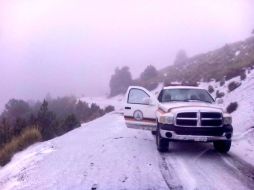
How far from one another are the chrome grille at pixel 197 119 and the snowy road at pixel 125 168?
0.84m

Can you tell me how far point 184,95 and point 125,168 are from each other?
3.87 metres

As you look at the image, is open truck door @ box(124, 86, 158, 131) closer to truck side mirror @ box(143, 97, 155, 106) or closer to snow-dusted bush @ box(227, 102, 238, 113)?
truck side mirror @ box(143, 97, 155, 106)

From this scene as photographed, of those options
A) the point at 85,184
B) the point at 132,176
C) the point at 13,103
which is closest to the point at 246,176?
the point at 132,176

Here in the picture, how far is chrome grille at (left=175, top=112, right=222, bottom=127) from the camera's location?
9.89m

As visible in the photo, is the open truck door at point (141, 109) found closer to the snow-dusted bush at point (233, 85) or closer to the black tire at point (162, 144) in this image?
the black tire at point (162, 144)

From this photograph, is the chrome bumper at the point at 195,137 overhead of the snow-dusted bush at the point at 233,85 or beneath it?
beneath

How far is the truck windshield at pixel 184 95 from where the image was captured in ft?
37.6

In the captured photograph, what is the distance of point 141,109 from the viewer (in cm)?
1191

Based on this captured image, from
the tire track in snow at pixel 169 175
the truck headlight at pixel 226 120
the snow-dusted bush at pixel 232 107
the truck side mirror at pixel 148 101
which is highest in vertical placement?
the truck side mirror at pixel 148 101

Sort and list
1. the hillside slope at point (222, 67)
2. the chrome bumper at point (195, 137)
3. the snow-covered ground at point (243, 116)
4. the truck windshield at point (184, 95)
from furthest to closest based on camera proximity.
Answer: the hillside slope at point (222, 67)
the truck windshield at point (184, 95)
the snow-covered ground at point (243, 116)
the chrome bumper at point (195, 137)

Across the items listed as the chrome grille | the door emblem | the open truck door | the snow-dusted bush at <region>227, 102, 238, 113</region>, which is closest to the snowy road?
the open truck door

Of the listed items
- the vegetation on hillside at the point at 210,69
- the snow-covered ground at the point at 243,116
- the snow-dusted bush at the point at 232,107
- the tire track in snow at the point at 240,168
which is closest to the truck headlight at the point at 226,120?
the tire track in snow at the point at 240,168

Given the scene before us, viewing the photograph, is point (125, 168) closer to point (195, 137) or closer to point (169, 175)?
point (169, 175)

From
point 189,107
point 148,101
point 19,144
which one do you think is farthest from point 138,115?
point 19,144
